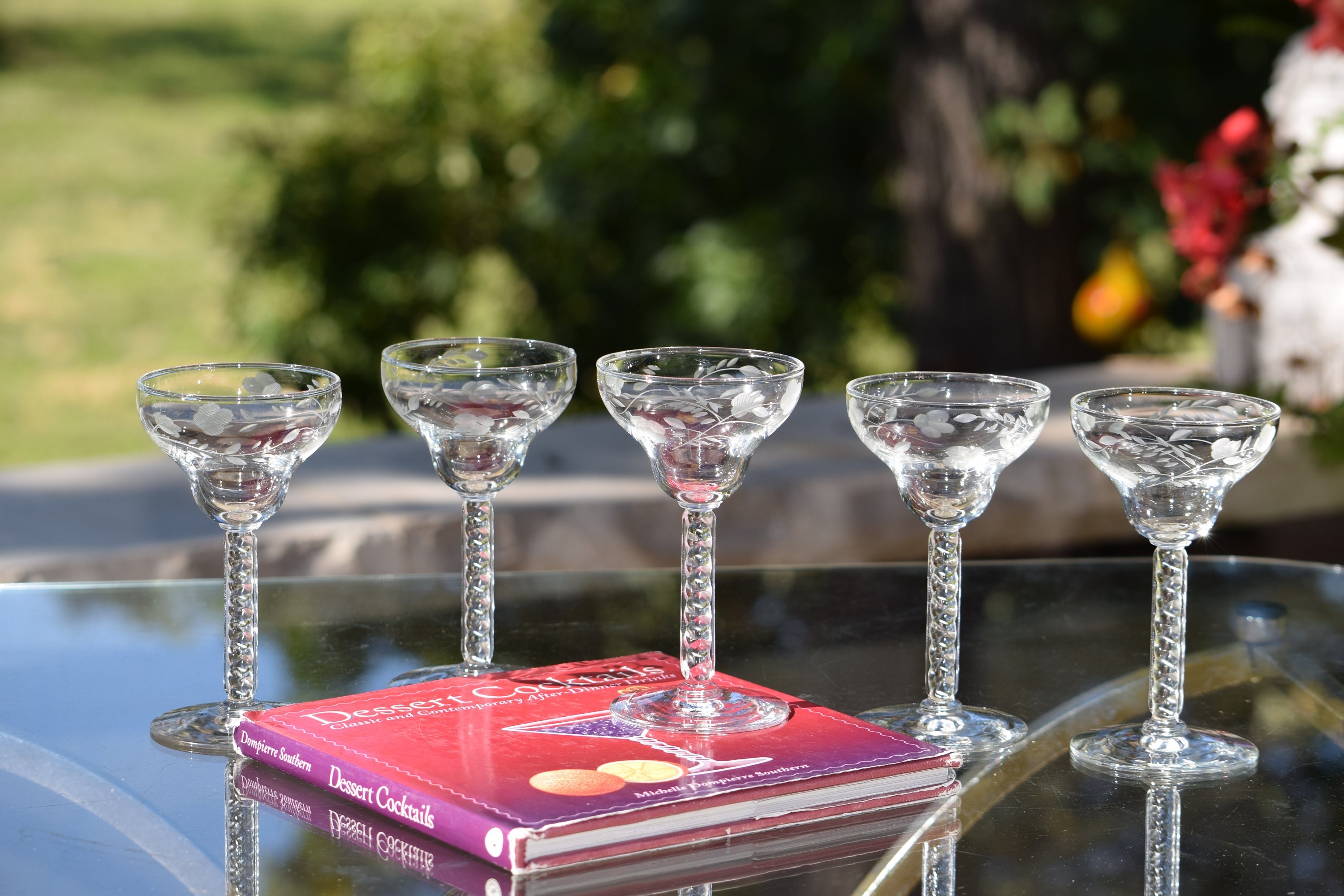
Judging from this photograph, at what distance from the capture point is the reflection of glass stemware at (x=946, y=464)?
39.5 inches

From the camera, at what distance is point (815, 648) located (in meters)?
1.27

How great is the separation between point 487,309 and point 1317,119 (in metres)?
4.33

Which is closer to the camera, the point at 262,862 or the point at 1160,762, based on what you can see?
the point at 262,862

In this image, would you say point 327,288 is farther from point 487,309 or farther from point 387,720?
point 387,720

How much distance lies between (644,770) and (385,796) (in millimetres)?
135

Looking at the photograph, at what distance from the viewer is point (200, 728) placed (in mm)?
1062

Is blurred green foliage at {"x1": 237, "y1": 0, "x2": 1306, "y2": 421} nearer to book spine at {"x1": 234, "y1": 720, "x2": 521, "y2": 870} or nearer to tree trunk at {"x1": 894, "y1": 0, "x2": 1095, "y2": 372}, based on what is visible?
tree trunk at {"x1": 894, "y1": 0, "x2": 1095, "y2": 372}

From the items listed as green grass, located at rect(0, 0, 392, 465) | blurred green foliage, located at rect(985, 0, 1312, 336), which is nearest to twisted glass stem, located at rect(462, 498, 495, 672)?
blurred green foliage, located at rect(985, 0, 1312, 336)

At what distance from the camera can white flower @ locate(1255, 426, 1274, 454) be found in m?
0.98

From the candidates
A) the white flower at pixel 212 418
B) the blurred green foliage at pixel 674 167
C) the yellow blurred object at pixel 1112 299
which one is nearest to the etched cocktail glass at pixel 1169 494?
the white flower at pixel 212 418

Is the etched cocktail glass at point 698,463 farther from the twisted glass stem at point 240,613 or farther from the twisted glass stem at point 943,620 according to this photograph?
the twisted glass stem at point 240,613

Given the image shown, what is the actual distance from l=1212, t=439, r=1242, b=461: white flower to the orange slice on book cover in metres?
0.39

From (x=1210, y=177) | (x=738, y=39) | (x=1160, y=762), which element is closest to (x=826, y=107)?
(x=738, y=39)

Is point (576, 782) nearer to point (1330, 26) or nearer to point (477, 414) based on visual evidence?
point (477, 414)
